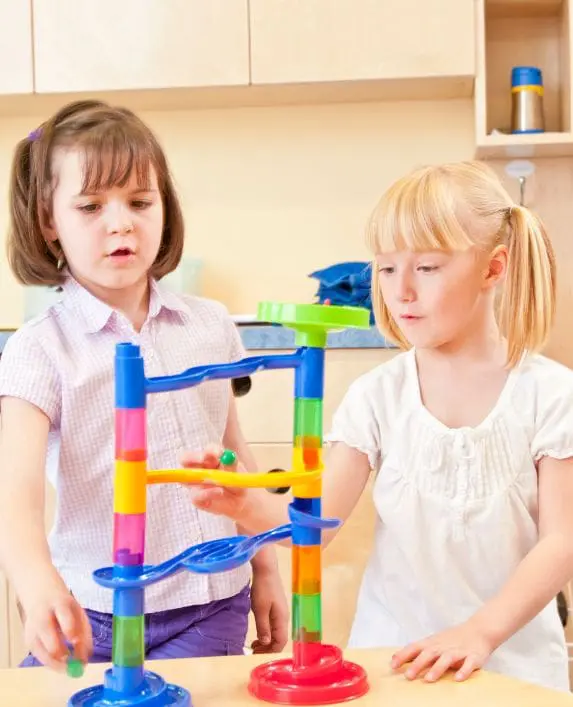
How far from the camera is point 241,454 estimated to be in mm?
1337

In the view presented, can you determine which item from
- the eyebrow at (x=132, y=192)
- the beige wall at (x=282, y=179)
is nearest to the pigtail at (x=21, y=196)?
the eyebrow at (x=132, y=192)

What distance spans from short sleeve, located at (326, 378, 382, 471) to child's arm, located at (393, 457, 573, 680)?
0.19m

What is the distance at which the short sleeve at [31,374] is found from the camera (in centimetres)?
108

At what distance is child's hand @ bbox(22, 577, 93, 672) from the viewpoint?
0.72 metres

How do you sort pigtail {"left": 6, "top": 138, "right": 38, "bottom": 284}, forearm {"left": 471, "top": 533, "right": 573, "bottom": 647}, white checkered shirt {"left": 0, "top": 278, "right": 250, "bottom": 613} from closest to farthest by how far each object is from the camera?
forearm {"left": 471, "top": 533, "right": 573, "bottom": 647} → white checkered shirt {"left": 0, "top": 278, "right": 250, "bottom": 613} → pigtail {"left": 6, "top": 138, "right": 38, "bottom": 284}

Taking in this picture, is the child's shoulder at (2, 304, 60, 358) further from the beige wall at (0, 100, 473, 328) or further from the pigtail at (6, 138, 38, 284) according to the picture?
the beige wall at (0, 100, 473, 328)

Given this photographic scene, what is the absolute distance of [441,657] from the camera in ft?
2.59

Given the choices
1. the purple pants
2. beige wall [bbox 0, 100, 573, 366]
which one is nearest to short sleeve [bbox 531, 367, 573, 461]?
the purple pants

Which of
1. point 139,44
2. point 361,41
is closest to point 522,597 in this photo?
point 361,41

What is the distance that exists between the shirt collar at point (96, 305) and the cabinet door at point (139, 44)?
53.4 inches

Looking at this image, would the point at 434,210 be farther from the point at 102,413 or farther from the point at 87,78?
the point at 87,78

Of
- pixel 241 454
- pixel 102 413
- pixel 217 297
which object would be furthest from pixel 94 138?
pixel 217 297

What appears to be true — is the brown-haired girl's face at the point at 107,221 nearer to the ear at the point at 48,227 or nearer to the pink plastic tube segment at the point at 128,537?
the ear at the point at 48,227

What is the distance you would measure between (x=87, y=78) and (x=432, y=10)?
85cm
